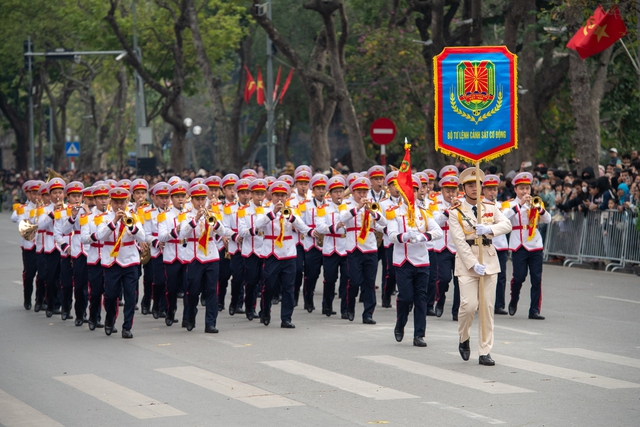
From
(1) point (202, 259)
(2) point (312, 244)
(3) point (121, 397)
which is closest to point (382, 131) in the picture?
(2) point (312, 244)

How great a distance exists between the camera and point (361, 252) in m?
15.5

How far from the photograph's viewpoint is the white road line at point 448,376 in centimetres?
1023

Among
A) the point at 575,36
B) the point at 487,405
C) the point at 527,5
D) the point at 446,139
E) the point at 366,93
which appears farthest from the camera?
the point at 366,93

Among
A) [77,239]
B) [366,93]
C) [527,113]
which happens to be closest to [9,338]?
[77,239]

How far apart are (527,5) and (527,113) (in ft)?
8.61

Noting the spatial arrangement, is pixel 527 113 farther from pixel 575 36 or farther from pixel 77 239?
pixel 77 239

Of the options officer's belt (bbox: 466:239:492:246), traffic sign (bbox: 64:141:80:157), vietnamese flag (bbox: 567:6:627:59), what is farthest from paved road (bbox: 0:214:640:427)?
traffic sign (bbox: 64:141:80:157)

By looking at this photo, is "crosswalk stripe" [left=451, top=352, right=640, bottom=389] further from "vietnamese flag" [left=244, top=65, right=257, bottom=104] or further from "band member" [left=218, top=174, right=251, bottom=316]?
"vietnamese flag" [left=244, top=65, right=257, bottom=104]

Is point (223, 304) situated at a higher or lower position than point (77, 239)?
lower

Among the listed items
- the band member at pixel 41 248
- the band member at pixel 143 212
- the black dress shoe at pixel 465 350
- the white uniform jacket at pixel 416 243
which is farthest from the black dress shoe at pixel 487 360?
the band member at pixel 41 248

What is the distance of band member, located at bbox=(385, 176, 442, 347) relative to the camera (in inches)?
511

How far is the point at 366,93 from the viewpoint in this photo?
132 ft

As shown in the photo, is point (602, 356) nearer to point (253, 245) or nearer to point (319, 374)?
point (319, 374)

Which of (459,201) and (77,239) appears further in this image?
(77,239)
